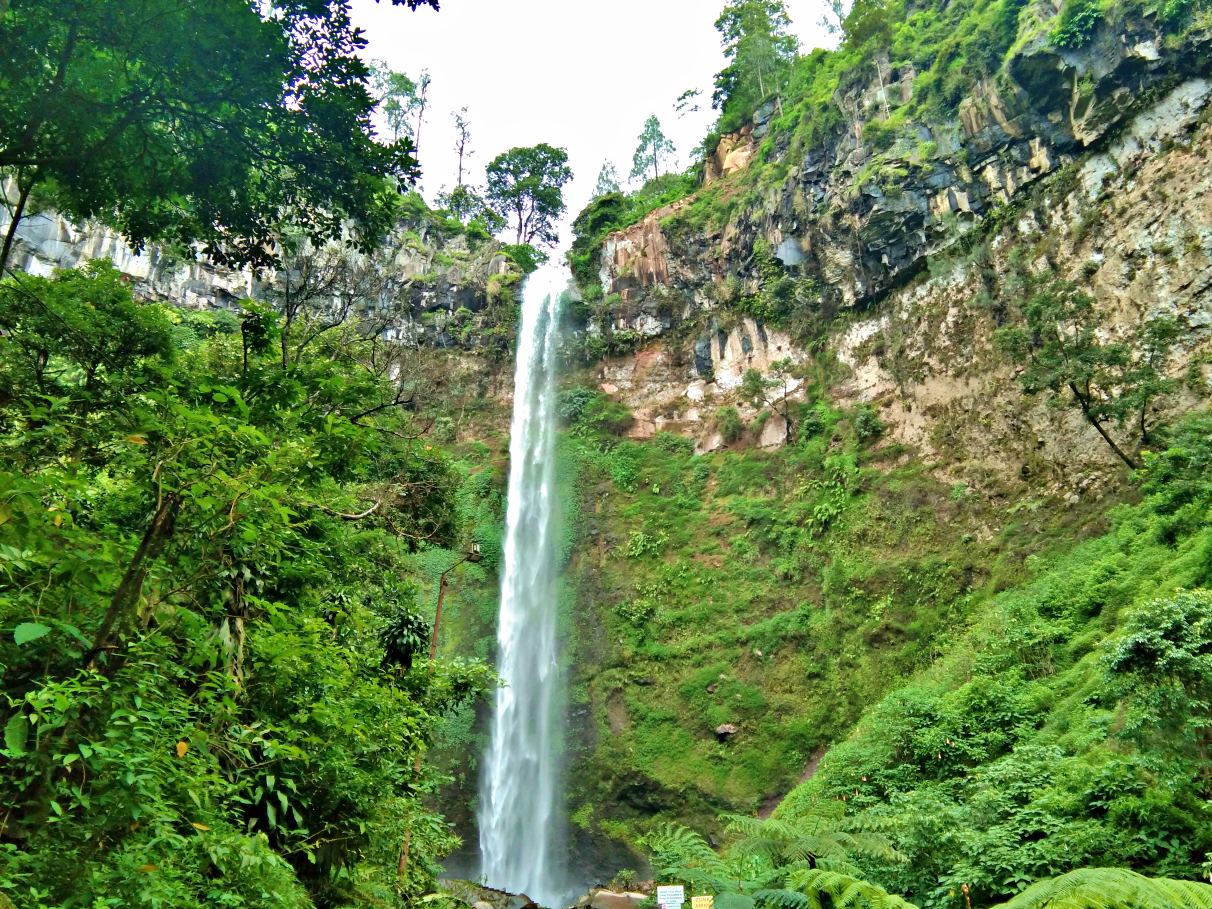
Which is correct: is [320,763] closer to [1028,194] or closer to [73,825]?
[73,825]

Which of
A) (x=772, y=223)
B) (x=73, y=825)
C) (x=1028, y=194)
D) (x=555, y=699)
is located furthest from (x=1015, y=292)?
(x=73, y=825)

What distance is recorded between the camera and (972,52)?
70.1 feet

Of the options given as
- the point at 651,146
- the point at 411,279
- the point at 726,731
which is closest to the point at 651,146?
the point at 651,146

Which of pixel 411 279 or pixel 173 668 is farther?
pixel 411 279

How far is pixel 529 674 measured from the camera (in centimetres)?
2283

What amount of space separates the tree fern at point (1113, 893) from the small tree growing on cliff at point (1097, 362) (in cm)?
1210

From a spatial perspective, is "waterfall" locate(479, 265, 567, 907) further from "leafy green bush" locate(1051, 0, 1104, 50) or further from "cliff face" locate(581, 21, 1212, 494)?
"leafy green bush" locate(1051, 0, 1104, 50)

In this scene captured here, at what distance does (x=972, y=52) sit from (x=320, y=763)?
80.2 ft

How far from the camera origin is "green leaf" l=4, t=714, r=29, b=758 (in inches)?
89.4

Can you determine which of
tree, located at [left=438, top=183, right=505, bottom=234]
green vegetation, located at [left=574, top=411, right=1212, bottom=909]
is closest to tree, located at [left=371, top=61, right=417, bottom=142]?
tree, located at [left=438, top=183, right=505, bottom=234]

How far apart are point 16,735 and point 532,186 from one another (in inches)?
1767

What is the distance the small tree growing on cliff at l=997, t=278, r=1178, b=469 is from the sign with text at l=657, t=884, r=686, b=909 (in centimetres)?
1260

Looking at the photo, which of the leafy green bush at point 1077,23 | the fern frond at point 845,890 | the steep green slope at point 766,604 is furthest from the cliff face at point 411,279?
the fern frond at point 845,890

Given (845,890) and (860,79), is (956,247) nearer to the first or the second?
(860,79)
